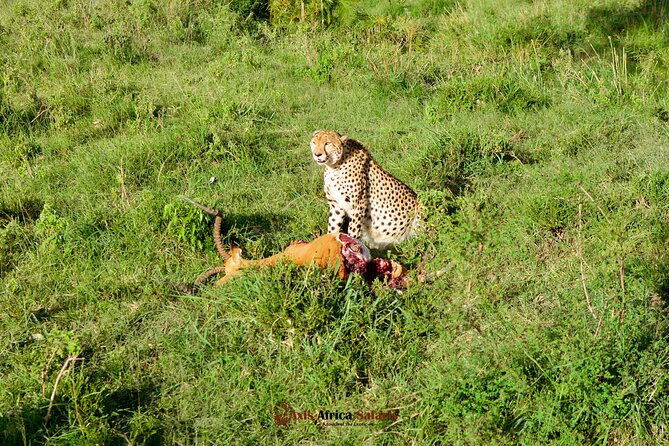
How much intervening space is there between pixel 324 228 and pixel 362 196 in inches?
14.0

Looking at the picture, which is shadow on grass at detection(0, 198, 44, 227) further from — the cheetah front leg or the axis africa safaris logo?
the axis africa safaris logo

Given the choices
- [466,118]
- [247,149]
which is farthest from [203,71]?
[466,118]

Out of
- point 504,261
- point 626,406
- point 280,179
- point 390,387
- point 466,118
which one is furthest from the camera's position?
point 466,118

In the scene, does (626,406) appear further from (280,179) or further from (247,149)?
(247,149)

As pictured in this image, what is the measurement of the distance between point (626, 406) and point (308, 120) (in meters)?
4.06

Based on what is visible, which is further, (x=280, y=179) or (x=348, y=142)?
(x=280, y=179)

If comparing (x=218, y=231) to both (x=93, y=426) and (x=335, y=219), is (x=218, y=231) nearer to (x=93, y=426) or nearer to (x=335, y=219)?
(x=335, y=219)

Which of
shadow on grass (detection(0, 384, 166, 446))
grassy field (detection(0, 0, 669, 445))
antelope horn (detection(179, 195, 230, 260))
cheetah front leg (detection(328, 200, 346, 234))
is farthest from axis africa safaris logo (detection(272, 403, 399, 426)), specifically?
cheetah front leg (detection(328, 200, 346, 234))

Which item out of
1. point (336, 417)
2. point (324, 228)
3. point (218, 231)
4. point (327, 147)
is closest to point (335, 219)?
point (324, 228)

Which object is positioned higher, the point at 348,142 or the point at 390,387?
the point at 348,142

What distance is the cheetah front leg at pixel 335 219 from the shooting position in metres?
4.71

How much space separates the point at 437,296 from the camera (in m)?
3.97

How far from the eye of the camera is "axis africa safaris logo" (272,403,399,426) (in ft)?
10.8

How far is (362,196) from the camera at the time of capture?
15.5 feet
